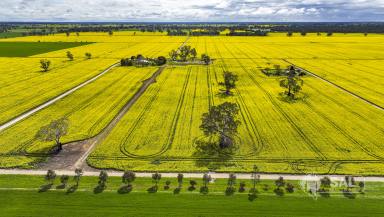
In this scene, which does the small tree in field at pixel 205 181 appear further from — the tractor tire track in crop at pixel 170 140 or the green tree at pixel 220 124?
the tractor tire track in crop at pixel 170 140

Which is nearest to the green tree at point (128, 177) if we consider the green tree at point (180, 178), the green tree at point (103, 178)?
the green tree at point (103, 178)

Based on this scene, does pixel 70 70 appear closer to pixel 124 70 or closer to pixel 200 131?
pixel 124 70

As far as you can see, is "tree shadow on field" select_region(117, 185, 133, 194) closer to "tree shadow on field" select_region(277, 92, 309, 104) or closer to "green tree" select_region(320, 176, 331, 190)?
"green tree" select_region(320, 176, 331, 190)

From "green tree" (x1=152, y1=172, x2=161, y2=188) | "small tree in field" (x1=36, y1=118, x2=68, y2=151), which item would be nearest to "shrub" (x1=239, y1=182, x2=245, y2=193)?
"green tree" (x1=152, y1=172, x2=161, y2=188)

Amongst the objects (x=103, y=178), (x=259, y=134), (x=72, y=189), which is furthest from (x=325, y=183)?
(x=72, y=189)

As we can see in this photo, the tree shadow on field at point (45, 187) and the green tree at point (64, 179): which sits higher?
the green tree at point (64, 179)

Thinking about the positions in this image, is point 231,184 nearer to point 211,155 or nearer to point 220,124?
point 211,155

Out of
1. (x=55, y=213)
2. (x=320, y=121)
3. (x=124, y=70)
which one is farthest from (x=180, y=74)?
(x=55, y=213)

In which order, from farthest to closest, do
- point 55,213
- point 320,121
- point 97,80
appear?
point 97,80 → point 320,121 → point 55,213
